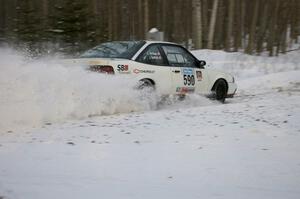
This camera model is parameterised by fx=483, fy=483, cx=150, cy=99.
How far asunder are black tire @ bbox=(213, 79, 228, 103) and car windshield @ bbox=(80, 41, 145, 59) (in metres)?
2.58

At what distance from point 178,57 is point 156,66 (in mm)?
963

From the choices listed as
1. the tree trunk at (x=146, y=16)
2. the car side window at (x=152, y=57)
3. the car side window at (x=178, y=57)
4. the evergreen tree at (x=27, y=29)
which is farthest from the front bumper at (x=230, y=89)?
the tree trunk at (x=146, y=16)

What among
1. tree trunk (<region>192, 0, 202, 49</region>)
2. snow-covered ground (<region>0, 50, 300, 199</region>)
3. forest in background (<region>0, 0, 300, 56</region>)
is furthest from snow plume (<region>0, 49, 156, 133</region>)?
tree trunk (<region>192, 0, 202, 49</region>)

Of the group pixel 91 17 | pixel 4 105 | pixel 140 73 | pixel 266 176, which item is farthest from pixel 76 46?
pixel 266 176

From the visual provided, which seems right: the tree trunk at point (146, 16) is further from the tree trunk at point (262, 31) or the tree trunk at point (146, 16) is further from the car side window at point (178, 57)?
the car side window at point (178, 57)

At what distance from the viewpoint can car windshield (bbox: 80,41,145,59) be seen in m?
9.71

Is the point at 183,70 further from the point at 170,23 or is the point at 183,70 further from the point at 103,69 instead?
the point at 170,23

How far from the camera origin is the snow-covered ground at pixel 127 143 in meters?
4.72

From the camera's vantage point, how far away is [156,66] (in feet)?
32.9

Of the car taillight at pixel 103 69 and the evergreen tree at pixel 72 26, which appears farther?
the evergreen tree at pixel 72 26

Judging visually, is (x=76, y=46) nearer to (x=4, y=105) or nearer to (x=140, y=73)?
(x=140, y=73)

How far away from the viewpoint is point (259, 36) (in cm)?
3209

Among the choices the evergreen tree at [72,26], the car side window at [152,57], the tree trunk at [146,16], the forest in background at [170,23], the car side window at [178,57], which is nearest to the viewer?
the car side window at [152,57]

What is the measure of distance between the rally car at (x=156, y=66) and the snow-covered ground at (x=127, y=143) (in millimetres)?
317
